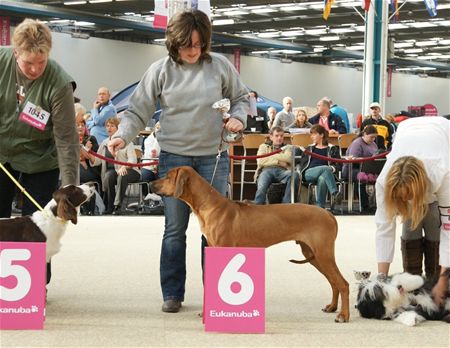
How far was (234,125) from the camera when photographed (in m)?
4.14

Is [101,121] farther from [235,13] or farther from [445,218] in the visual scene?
[235,13]

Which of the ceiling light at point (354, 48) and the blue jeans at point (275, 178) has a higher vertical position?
the ceiling light at point (354, 48)

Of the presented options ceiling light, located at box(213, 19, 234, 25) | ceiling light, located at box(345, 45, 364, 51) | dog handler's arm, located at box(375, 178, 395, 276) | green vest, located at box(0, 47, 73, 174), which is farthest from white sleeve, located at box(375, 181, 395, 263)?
ceiling light, located at box(345, 45, 364, 51)

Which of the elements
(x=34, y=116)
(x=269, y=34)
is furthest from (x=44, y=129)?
(x=269, y=34)

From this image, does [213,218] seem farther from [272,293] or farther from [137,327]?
[272,293]

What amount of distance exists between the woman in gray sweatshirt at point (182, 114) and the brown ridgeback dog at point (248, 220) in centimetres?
22

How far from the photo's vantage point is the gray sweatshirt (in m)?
4.16

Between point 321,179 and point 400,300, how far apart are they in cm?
605

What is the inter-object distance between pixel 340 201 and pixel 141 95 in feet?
24.4

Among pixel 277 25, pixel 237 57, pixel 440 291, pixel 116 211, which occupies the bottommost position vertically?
pixel 116 211

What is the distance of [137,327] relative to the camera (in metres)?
3.89

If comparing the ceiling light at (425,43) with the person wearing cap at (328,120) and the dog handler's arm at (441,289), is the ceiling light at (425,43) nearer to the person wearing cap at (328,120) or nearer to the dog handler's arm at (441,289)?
the person wearing cap at (328,120)

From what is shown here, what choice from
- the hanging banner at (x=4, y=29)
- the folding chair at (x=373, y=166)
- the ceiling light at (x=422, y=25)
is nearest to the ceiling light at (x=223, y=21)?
the ceiling light at (x=422, y=25)

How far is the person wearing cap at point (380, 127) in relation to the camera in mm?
11484
